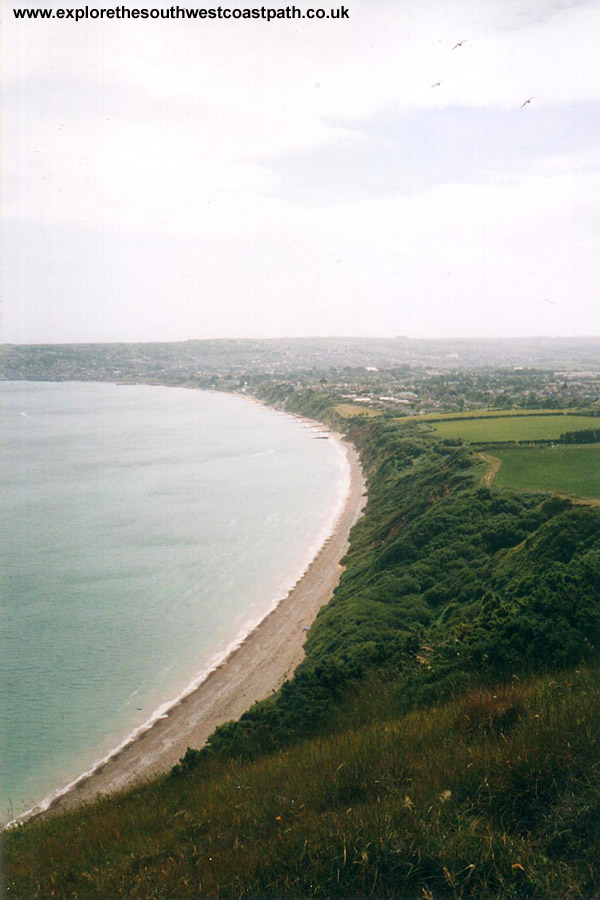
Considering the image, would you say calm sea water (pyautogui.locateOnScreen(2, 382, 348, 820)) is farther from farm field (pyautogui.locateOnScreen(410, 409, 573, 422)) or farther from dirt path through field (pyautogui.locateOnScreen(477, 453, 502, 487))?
farm field (pyautogui.locateOnScreen(410, 409, 573, 422))

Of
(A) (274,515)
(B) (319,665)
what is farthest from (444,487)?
(B) (319,665)

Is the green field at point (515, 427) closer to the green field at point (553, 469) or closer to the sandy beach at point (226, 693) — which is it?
the green field at point (553, 469)

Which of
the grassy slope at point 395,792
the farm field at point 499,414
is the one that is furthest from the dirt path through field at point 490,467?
the farm field at point 499,414

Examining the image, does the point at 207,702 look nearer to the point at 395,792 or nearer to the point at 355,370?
the point at 395,792

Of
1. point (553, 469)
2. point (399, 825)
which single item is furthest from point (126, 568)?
point (399, 825)

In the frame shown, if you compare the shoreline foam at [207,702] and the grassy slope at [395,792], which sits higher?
the grassy slope at [395,792]

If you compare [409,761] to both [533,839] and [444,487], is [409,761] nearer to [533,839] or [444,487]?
[533,839]
